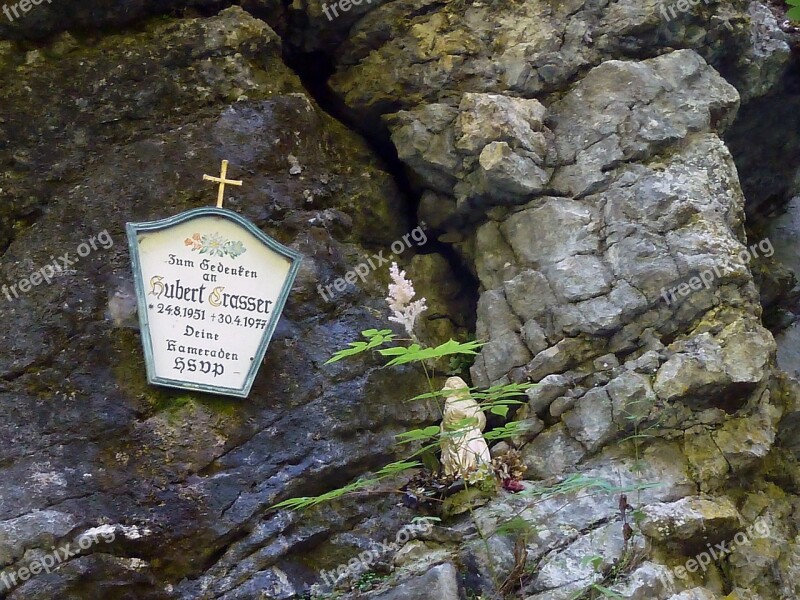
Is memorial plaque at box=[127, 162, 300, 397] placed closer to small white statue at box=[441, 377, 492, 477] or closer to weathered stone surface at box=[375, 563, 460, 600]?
small white statue at box=[441, 377, 492, 477]

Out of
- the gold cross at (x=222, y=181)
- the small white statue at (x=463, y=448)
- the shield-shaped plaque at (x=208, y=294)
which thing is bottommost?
the small white statue at (x=463, y=448)

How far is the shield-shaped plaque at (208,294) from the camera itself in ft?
12.5

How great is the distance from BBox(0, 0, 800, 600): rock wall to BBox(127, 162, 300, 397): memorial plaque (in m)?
0.15

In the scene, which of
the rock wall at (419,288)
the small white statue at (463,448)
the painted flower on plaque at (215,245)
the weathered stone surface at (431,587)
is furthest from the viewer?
the painted flower on plaque at (215,245)

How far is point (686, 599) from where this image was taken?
11.0 ft

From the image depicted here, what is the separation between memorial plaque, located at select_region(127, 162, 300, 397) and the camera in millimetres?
3809

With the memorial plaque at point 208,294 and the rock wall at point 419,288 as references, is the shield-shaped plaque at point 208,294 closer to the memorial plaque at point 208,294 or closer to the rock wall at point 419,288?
the memorial plaque at point 208,294

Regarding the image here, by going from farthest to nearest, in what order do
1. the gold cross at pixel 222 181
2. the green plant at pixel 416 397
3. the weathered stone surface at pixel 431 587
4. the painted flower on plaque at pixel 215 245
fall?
the gold cross at pixel 222 181 < the painted flower on plaque at pixel 215 245 < the weathered stone surface at pixel 431 587 < the green plant at pixel 416 397

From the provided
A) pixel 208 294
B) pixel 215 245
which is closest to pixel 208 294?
pixel 208 294

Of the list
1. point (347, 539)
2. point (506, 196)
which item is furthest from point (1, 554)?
point (506, 196)

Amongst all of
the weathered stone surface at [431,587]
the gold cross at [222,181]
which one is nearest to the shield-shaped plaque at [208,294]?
the gold cross at [222,181]

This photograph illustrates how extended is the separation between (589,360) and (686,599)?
125 centimetres

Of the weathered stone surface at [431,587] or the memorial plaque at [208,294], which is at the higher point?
the memorial plaque at [208,294]

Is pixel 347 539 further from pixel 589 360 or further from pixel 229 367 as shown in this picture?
pixel 589 360
